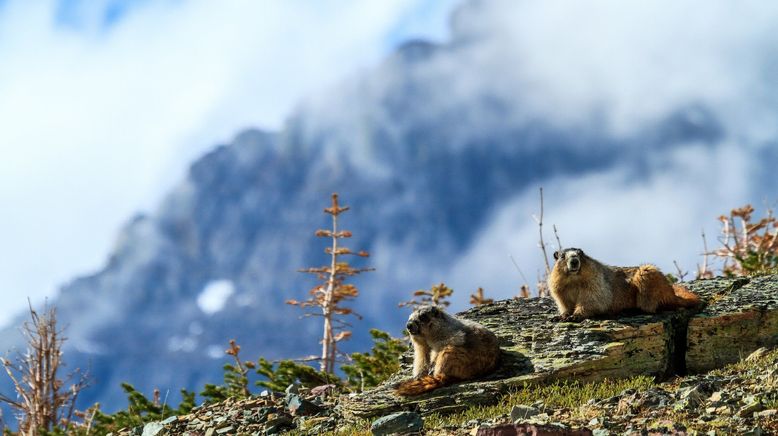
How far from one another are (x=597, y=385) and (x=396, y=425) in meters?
3.84

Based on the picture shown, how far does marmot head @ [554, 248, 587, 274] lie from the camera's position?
15.2 metres

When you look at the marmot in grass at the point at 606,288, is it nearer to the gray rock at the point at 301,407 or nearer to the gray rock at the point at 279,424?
the gray rock at the point at 301,407

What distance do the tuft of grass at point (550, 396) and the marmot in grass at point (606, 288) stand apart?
1.85 meters

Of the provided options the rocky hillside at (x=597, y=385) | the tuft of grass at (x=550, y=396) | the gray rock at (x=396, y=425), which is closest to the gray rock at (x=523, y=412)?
the rocky hillside at (x=597, y=385)

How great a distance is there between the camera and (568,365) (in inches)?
544

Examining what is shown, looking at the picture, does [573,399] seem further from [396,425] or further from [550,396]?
[396,425]

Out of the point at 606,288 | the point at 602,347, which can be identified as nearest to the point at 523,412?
the point at 602,347

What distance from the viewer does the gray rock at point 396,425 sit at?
1164 centimetres

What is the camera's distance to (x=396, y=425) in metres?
11.7

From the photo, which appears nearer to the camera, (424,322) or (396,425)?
(396,425)

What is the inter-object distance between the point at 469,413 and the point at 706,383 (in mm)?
3375

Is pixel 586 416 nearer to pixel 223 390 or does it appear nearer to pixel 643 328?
pixel 643 328

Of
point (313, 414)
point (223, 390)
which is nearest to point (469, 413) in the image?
point (313, 414)

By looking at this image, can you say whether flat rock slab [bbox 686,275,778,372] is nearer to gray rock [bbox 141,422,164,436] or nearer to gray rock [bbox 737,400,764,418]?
gray rock [bbox 737,400,764,418]
